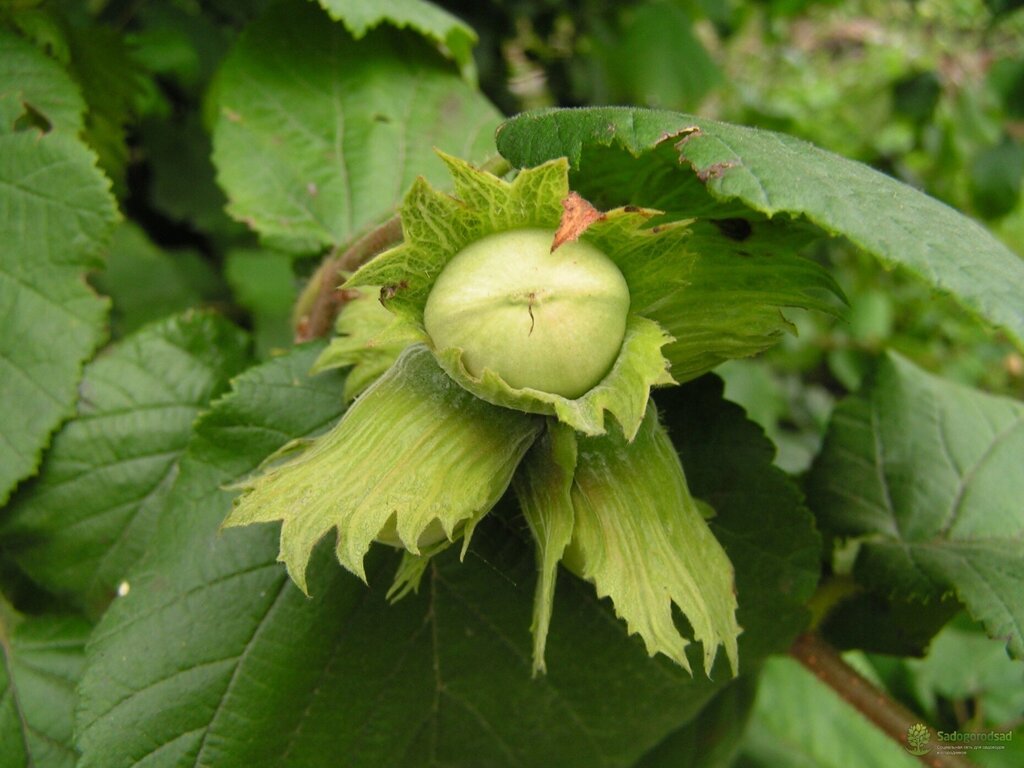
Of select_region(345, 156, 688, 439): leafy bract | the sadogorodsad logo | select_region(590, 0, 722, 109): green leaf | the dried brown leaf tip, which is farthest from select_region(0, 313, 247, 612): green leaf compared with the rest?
select_region(590, 0, 722, 109): green leaf

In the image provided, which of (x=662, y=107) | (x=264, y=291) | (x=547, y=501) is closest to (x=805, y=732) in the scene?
(x=547, y=501)

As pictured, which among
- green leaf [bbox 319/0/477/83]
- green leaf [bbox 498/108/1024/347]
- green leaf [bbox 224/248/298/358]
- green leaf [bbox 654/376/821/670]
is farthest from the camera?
green leaf [bbox 224/248/298/358]

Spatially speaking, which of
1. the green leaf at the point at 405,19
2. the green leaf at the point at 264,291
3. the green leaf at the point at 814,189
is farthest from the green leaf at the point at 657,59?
the green leaf at the point at 814,189

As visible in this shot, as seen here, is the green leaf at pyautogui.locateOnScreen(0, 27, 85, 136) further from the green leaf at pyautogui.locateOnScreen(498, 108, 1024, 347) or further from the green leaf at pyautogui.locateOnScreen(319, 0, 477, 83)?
the green leaf at pyautogui.locateOnScreen(498, 108, 1024, 347)

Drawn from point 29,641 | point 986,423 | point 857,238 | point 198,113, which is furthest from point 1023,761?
point 198,113

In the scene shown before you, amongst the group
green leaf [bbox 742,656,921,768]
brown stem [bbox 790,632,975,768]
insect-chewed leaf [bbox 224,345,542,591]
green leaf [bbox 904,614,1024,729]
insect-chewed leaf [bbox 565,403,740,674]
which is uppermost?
insect-chewed leaf [bbox 224,345,542,591]

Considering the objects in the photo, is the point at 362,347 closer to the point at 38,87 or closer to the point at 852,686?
the point at 38,87
